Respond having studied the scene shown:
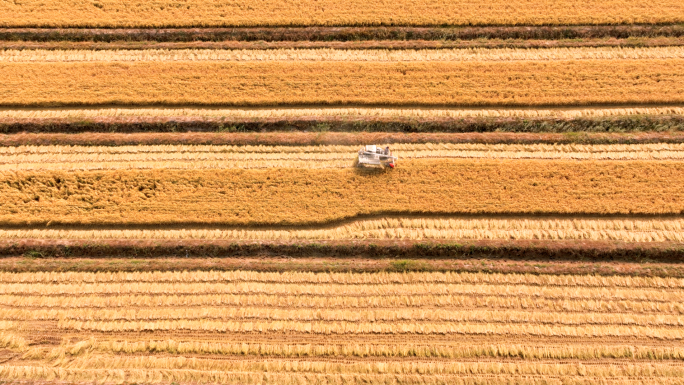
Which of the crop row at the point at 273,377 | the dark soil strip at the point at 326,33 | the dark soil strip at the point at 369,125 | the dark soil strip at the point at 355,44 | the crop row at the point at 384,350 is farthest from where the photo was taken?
the dark soil strip at the point at 326,33

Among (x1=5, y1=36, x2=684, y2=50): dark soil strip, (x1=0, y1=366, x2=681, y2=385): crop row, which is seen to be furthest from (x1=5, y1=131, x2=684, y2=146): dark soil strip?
(x1=0, y1=366, x2=681, y2=385): crop row

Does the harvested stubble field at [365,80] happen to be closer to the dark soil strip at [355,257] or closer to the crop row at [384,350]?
the dark soil strip at [355,257]

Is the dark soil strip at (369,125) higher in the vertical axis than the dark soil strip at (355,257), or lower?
higher

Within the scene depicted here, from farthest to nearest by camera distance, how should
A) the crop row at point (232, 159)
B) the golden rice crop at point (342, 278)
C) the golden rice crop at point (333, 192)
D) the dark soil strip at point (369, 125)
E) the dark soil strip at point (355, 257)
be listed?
the dark soil strip at point (369, 125) < the crop row at point (232, 159) < the golden rice crop at point (333, 192) < the dark soil strip at point (355, 257) < the golden rice crop at point (342, 278)

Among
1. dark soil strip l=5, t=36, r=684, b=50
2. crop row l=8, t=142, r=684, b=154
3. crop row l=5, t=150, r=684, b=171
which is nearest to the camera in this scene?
crop row l=5, t=150, r=684, b=171

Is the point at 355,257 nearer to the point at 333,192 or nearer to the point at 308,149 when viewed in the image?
the point at 333,192

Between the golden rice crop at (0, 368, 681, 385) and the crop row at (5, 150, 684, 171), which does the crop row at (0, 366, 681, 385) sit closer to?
the golden rice crop at (0, 368, 681, 385)

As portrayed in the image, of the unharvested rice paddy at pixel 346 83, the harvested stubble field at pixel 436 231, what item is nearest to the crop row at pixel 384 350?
the harvested stubble field at pixel 436 231
